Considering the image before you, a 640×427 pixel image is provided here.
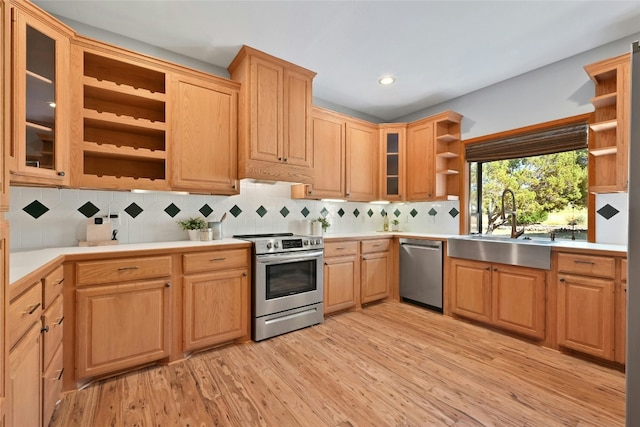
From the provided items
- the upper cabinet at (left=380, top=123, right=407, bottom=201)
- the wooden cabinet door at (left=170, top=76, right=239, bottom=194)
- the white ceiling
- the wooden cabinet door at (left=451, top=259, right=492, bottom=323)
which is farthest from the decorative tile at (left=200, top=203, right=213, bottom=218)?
the wooden cabinet door at (left=451, top=259, right=492, bottom=323)

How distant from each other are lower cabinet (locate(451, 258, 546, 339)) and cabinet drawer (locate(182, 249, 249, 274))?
2.24 metres

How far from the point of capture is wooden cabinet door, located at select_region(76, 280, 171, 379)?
1848 millimetres

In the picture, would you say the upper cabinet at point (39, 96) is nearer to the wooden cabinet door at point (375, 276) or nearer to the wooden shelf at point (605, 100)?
the wooden cabinet door at point (375, 276)

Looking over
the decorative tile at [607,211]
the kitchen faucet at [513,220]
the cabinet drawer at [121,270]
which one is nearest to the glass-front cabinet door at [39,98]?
the cabinet drawer at [121,270]

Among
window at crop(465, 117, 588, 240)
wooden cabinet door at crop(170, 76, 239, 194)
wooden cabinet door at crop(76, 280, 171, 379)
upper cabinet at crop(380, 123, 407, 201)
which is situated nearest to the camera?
wooden cabinet door at crop(76, 280, 171, 379)

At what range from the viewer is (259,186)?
3248mm

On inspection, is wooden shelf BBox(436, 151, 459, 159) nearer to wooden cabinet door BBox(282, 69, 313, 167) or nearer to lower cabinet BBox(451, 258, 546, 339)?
lower cabinet BBox(451, 258, 546, 339)

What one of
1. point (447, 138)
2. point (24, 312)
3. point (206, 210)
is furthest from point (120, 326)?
point (447, 138)

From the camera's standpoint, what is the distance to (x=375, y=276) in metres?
3.57

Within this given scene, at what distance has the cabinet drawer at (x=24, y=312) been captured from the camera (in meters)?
1.05

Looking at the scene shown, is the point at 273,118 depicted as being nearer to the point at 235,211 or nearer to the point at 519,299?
the point at 235,211

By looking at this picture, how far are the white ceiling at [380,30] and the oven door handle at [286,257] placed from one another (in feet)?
6.23

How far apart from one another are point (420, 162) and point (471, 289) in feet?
5.43

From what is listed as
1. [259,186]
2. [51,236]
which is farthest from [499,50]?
[51,236]
